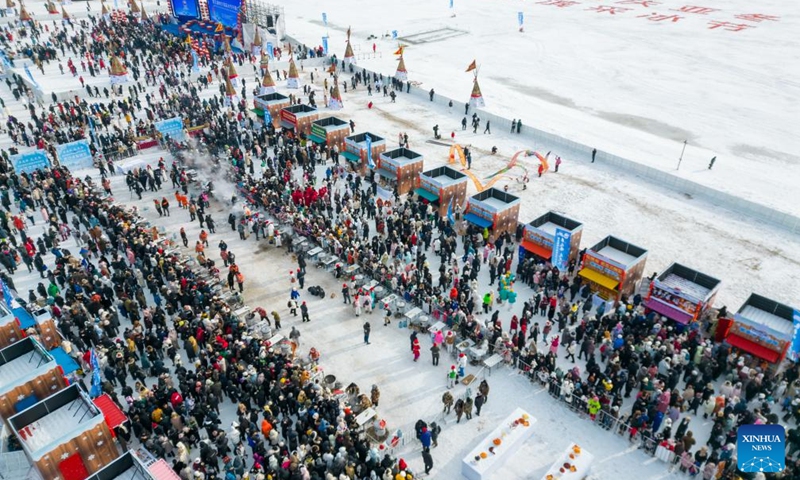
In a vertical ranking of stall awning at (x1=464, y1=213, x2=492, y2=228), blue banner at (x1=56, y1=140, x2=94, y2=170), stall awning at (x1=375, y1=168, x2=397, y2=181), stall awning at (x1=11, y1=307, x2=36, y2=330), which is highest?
blue banner at (x1=56, y1=140, x2=94, y2=170)

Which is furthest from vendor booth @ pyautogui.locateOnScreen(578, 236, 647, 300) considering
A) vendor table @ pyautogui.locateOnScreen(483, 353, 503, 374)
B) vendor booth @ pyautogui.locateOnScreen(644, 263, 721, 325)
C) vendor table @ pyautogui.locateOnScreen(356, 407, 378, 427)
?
vendor table @ pyautogui.locateOnScreen(356, 407, 378, 427)

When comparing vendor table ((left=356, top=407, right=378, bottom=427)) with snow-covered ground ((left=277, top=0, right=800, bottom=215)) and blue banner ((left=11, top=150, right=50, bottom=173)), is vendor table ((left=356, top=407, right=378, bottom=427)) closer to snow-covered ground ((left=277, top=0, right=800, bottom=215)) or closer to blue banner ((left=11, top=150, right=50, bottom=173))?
blue banner ((left=11, top=150, right=50, bottom=173))

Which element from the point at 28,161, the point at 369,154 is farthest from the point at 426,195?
the point at 28,161

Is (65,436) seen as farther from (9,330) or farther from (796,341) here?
(796,341)

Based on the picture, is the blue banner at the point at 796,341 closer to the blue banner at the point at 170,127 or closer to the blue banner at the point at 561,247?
the blue banner at the point at 561,247

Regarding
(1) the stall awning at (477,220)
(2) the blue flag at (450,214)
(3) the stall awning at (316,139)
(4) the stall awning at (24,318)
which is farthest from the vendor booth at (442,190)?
(4) the stall awning at (24,318)
